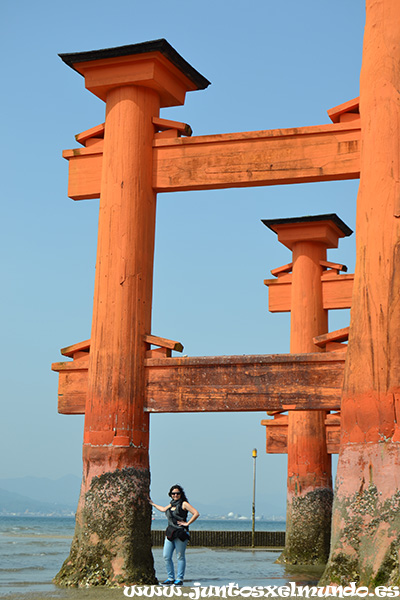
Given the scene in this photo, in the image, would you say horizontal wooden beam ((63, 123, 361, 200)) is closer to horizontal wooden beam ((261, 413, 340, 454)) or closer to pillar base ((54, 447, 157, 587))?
pillar base ((54, 447, 157, 587))

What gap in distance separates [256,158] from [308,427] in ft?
25.2

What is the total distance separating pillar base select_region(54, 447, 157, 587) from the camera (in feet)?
32.7

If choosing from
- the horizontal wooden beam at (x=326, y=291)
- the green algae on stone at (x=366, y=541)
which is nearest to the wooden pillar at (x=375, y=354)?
the green algae on stone at (x=366, y=541)

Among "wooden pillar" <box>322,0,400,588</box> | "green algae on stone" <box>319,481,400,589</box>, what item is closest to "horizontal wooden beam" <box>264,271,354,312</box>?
"wooden pillar" <box>322,0,400,588</box>

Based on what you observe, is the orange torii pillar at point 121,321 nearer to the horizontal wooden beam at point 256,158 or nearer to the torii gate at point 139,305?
the torii gate at point 139,305

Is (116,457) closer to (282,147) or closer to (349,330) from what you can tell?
(349,330)

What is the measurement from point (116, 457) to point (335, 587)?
10.6 ft

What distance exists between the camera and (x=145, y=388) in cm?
1068

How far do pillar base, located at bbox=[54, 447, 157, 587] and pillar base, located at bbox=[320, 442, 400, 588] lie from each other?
99.8 inches

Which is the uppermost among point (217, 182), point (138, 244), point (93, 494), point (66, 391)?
point (217, 182)

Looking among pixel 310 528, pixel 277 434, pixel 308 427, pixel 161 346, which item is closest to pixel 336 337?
pixel 161 346

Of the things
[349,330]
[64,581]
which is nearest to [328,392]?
[349,330]

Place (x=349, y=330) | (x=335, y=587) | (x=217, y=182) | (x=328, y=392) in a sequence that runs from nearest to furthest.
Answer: (x=335, y=587) < (x=349, y=330) < (x=328, y=392) < (x=217, y=182)

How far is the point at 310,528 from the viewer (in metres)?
16.7
